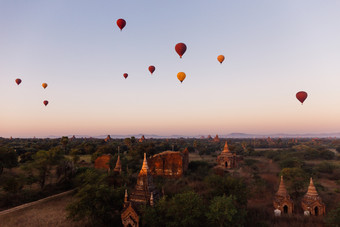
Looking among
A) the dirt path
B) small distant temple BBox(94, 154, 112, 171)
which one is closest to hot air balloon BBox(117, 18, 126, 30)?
the dirt path

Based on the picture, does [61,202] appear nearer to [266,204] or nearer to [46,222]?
[46,222]

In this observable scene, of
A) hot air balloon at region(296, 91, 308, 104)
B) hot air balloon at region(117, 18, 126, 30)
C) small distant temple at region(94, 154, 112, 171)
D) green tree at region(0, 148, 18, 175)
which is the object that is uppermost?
hot air balloon at region(117, 18, 126, 30)

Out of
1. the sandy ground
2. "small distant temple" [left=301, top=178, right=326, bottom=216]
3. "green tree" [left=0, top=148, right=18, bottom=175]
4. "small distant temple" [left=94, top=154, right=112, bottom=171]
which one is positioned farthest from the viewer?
"small distant temple" [left=94, top=154, right=112, bottom=171]

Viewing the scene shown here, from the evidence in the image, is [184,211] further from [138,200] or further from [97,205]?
[97,205]

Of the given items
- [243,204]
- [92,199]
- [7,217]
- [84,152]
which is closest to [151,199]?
[92,199]

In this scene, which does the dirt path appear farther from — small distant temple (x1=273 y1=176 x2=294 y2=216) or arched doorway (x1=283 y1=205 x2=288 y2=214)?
arched doorway (x1=283 y1=205 x2=288 y2=214)

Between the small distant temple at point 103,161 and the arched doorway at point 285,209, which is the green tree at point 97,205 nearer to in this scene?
the arched doorway at point 285,209

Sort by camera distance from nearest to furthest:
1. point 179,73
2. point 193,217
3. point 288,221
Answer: point 193,217 < point 288,221 < point 179,73
